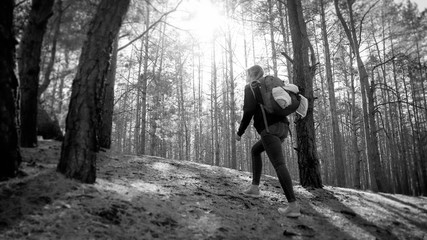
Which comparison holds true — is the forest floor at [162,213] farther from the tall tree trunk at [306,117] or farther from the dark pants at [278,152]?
the tall tree trunk at [306,117]

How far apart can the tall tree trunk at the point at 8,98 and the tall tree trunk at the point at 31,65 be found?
243cm

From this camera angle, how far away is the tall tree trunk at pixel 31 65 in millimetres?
4777

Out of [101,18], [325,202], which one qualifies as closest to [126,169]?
[101,18]

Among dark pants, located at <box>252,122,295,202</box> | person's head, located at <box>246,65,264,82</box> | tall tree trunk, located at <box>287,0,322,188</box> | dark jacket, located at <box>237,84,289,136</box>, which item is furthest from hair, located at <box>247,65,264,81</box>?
tall tree trunk, located at <box>287,0,322,188</box>

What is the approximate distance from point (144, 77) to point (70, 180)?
11101 millimetres

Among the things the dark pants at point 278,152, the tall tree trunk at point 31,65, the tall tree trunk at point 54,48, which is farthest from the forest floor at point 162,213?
the tall tree trunk at point 54,48

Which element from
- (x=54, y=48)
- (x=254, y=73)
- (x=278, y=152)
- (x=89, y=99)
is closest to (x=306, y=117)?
(x=254, y=73)

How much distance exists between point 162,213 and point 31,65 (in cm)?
417

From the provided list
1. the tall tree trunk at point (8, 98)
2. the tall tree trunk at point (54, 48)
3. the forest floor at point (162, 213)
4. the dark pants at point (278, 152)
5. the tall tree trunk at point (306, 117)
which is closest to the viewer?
the forest floor at point (162, 213)

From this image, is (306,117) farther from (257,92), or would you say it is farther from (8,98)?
(8,98)

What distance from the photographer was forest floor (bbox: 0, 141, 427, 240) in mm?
2045

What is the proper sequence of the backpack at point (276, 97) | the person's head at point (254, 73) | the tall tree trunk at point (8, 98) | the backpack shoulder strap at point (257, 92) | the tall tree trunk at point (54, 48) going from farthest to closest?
1. the tall tree trunk at point (54, 48)
2. the person's head at point (254, 73)
3. the backpack shoulder strap at point (257, 92)
4. the backpack at point (276, 97)
5. the tall tree trunk at point (8, 98)

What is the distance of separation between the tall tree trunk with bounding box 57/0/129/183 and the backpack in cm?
197

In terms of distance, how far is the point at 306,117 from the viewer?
5.61 meters
